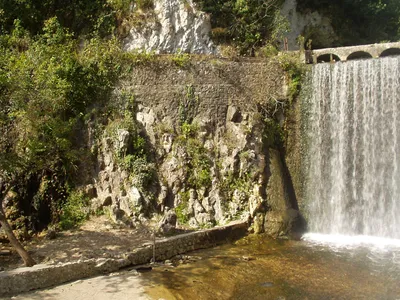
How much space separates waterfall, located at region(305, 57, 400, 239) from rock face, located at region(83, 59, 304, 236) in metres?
1.21

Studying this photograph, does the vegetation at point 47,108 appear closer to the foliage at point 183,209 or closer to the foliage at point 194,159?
the foliage at point 194,159

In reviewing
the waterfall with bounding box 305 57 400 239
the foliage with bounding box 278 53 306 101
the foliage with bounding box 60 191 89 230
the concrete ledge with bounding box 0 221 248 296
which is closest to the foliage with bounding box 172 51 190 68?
the foliage with bounding box 278 53 306 101

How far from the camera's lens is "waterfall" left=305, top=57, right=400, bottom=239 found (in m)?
13.0

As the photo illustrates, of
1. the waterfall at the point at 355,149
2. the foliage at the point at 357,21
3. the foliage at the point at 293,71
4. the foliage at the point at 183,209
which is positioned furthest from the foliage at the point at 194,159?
the foliage at the point at 357,21

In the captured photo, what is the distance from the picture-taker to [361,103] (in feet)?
45.0

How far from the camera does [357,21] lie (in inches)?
861

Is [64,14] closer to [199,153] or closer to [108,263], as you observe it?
[199,153]

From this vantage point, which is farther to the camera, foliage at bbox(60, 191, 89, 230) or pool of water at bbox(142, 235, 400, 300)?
foliage at bbox(60, 191, 89, 230)

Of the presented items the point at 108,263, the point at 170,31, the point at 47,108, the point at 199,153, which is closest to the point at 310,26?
the point at 170,31

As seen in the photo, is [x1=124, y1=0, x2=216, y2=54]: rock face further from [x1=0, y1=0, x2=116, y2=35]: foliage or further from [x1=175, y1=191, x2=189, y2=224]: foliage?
[x1=175, y1=191, x2=189, y2=224]: foliage

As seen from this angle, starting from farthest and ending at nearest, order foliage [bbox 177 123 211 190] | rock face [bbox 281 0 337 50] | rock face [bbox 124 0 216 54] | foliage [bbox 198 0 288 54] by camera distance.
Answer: rock face [bbox 281 0 337 50] → foliage [bbox 198 0 288 54] → rock face [bbox 124 0 216 54] → foliage [bbox 177 123 211 190]

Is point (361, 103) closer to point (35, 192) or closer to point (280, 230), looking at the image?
point (280, 230)

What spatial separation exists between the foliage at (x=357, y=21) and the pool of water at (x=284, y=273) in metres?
13.9

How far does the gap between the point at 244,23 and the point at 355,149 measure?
28.5ft
